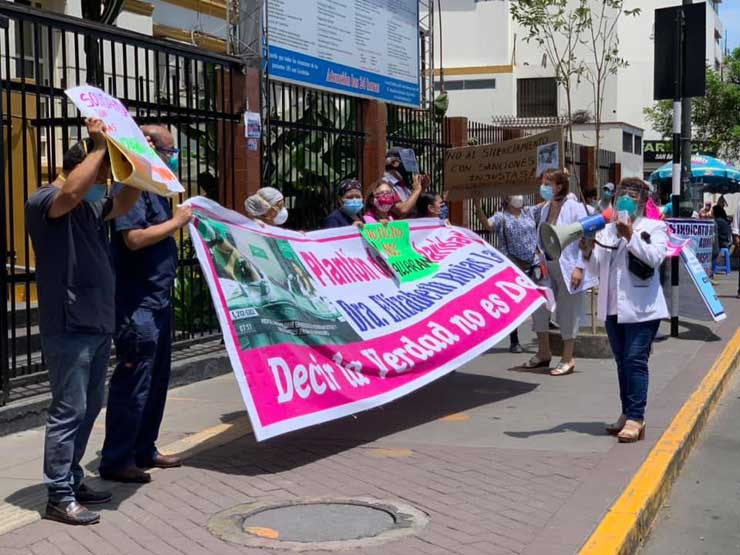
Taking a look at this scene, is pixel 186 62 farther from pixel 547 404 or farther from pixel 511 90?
pixel 511 90

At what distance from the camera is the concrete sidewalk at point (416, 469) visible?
16.5ft

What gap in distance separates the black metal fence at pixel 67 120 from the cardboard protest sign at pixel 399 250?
1972mm

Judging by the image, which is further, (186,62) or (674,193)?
(674,193)

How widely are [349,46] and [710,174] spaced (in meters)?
15.9

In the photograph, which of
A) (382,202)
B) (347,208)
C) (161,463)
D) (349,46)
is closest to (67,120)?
(347,208)

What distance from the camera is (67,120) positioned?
8.26 meters

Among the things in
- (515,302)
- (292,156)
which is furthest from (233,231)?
(292,156)

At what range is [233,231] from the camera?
6816 millimetres

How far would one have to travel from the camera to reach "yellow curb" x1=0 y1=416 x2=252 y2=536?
205 inches

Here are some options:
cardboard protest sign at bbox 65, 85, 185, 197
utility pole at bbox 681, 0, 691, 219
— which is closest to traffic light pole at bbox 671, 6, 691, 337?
utility pole at bbox 681, 0, 691, 219

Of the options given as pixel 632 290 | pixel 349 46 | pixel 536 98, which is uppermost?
pixel 536 98

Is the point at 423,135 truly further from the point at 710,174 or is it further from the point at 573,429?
the point at 710,174

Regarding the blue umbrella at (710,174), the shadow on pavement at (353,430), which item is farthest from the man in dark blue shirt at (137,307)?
the blue umbrella at (710,174)

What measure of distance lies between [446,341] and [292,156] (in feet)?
13.9
